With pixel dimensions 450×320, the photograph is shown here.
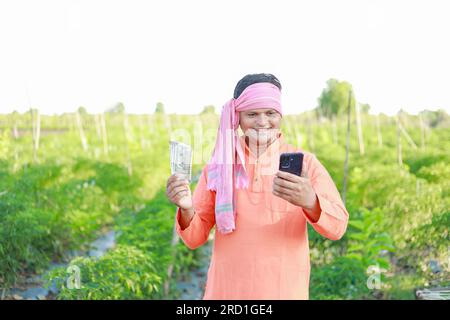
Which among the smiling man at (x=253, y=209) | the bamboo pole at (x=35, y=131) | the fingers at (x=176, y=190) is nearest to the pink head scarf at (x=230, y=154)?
the smiling man at (x=253, y=209)

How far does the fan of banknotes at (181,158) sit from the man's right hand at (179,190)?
14 millimetres

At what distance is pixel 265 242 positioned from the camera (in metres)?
1.42

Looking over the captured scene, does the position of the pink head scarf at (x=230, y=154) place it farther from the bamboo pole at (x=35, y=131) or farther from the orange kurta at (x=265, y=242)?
the bamboo pole at (x=35, y=131)

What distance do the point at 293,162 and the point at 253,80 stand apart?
33 cm

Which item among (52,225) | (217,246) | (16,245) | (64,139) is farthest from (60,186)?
(64,139)

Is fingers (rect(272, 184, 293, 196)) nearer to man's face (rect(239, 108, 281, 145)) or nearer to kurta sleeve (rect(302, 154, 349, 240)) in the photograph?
kurta sleeve (rect(302, 154, 349, 240))

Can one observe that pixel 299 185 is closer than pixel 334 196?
Yes

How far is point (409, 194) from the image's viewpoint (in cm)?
543

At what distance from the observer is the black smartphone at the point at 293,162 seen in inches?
49.1

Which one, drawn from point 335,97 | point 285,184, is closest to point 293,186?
point 285,184

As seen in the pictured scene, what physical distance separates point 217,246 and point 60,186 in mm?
5198

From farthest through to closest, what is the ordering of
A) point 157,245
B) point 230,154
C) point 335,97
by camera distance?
point 335,97 → point 157,245 → point 230,154

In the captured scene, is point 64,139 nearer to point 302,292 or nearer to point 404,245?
point 404,245

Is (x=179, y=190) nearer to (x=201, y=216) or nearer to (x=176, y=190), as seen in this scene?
(x=176, y=190)
